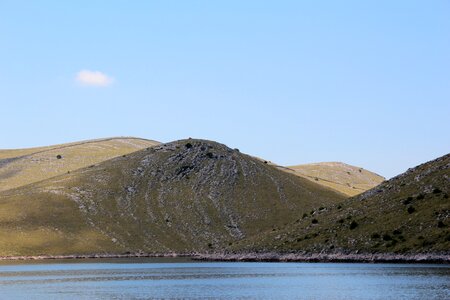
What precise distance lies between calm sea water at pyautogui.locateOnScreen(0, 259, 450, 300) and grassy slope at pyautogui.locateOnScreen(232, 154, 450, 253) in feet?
28.5

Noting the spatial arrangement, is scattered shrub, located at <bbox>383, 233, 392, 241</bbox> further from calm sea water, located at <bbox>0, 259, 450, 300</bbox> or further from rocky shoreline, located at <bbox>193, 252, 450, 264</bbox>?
calm sea water, located at <bbox>0, 259, 450, 300</bbox>

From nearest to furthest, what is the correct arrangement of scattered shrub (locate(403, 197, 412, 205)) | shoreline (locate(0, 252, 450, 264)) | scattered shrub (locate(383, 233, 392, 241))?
shoreline (locate(0, 252, 450, 264)), scattered shrub (locate(383, 233, 392, 241)), scattered shrub (locate(403, 197, 412, 205))

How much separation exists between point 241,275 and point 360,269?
56.2 ft

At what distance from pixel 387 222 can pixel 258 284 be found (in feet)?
153

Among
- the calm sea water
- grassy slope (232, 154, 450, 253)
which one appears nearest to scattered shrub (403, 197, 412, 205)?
grassy slope (232, 154, 450, 253)

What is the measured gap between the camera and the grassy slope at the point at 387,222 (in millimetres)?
119625

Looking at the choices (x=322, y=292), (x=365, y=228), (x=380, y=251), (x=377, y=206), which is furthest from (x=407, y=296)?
(x=377, y=206)

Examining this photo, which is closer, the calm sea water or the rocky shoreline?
the calm sea water

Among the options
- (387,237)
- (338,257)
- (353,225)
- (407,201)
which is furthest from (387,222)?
(338,257)

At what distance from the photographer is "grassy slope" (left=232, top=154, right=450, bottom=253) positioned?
11962 centimetres

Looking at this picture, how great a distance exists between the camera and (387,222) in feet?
429

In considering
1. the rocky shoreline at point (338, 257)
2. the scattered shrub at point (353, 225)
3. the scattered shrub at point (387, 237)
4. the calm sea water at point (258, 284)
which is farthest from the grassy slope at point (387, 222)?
the calm sea water at point (258, 284)

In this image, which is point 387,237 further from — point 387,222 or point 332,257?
point 332,257

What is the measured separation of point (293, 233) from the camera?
154 metres
